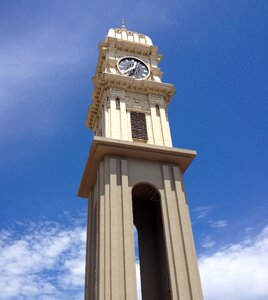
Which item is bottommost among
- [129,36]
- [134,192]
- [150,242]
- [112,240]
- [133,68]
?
[112,240]

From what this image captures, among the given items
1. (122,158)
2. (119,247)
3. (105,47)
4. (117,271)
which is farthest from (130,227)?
(105,47)

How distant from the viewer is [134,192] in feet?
86.4

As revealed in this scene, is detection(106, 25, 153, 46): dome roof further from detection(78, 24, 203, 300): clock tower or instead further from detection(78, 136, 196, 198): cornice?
detection(78, 136, 196, 198): cornice

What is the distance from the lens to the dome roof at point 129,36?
3556cm

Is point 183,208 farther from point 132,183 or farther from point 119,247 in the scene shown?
point 119,247

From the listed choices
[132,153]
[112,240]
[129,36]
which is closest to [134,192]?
[132,153]

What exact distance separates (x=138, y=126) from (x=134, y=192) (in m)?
5.19

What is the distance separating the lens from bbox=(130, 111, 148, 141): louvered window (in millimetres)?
27312

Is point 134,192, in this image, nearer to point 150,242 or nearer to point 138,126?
point 150,242

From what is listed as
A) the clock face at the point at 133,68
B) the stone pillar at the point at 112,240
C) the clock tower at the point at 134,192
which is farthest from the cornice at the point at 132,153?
the clock face at the point at 133,68

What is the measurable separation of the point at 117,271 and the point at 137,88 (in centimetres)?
1606

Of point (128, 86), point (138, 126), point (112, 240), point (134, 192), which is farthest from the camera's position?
point (128, 86)

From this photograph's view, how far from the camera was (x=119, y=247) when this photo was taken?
1991 centimetres

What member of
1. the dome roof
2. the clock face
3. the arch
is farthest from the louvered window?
the dome roof
